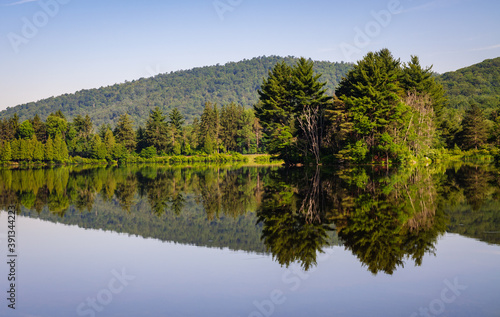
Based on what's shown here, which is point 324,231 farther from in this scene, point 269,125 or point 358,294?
point 269,125

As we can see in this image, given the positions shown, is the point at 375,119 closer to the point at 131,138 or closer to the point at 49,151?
the point at 131,138

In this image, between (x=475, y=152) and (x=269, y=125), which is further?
(x=475, y=152)

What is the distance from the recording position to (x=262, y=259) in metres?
10.6

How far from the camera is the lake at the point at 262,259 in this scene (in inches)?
295

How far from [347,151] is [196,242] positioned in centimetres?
4130

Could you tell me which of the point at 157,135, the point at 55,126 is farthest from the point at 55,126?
the point at 157,135

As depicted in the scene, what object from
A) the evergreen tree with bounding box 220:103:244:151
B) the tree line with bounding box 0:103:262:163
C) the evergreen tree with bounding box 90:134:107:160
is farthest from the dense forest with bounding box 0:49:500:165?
the evergreen tree with bounding box 220:103:244:151

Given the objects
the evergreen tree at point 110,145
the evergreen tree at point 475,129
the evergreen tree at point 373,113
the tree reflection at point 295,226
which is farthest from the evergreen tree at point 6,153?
the evergreen tree at point 475,129

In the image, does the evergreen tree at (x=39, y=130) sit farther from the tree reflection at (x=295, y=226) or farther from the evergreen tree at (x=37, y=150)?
the tree reflection at (x=295, y=226)

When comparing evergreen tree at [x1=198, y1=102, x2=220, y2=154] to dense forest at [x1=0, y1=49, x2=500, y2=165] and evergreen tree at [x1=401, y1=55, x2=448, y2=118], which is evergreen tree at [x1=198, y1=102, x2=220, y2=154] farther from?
evergreen tree at [x1=401, y1=55, x2=448, y2=118]

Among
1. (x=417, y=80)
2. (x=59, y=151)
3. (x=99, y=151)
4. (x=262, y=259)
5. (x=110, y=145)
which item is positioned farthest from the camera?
(x=110, y=145)

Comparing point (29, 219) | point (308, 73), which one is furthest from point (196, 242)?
point (308, 73)

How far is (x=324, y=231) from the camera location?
12773 millimetres

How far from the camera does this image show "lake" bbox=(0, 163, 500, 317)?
24.6 feet
